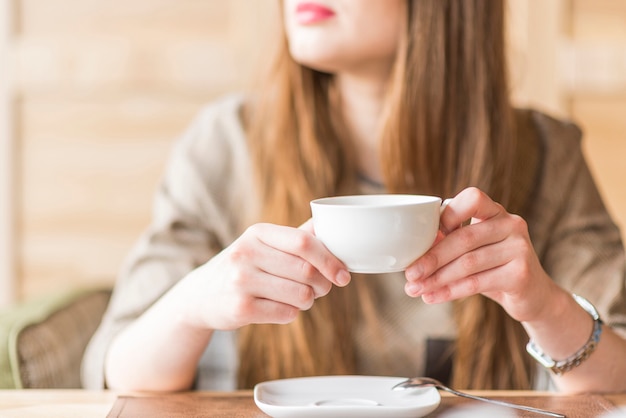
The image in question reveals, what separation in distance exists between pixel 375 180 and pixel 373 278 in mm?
179

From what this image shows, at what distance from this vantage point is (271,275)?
0.94 meters

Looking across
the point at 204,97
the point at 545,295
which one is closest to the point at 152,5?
the point at 204,97

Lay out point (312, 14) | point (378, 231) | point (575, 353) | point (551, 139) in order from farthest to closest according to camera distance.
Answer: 1. point (551, 139)
2. point (312, 14)
3. point (575, 353)
4. point (378, 231)

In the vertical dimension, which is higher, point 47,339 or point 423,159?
point 423,159

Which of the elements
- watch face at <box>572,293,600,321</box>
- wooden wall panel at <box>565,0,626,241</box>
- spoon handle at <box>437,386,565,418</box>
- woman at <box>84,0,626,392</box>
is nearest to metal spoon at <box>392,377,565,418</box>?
spoon handle at <box>437,386,565,418</box>

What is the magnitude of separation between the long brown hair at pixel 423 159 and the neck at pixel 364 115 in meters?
0.04

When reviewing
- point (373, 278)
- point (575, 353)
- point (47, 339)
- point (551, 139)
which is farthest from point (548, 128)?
point (47, 339)

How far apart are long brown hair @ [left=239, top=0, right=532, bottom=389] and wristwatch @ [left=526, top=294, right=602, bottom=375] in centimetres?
29

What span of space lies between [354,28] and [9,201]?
3.74 feet

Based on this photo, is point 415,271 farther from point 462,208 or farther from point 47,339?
point 47,339

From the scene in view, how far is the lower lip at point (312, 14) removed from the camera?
133 cm

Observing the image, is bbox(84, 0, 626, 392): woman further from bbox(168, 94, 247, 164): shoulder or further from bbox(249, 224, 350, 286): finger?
bbox(249, 224, 350, 286): finger

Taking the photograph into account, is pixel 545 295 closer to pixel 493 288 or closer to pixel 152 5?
pixel 493 288

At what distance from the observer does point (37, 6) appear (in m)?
2.10
